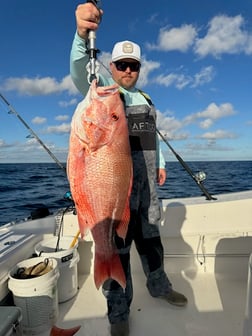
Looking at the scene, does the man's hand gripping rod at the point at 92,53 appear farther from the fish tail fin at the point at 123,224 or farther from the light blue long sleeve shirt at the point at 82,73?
the fish tail fin at the point at 123,224

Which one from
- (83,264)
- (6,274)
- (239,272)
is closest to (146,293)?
(83,264)

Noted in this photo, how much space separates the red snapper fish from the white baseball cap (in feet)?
2.03

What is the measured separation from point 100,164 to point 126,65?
0.98m

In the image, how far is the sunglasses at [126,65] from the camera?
83.7 inches

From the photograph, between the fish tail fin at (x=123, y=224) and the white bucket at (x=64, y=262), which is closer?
the fish tail fin at (x=123, y=224)

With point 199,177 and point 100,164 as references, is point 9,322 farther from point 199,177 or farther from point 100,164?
point 199,177

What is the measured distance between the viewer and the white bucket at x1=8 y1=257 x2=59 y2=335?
7.57ft

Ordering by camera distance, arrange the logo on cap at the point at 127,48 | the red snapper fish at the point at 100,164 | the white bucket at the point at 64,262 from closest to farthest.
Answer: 1. the red snapper fish at the point at 100,164
2. the logo on cap at the point at 127,48
3. the white bucket at the point at 64,262

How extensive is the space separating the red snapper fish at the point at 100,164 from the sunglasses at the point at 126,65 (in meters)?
0.64

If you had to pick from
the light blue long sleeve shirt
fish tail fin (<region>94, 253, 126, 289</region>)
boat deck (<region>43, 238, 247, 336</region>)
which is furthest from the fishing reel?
fish tail fin (<region>94, 253, 126, 289</region>)

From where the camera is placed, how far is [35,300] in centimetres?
234

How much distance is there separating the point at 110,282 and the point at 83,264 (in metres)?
1.28

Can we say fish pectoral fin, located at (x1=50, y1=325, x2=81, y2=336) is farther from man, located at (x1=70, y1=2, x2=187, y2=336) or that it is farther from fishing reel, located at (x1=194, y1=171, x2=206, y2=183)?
fishing reel, located at (x1=194, y1=171, x2=206, y2=183)

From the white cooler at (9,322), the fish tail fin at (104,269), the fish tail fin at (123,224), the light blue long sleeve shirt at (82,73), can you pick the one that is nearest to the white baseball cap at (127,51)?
the light blue long sleeve shirt at (82,73)
